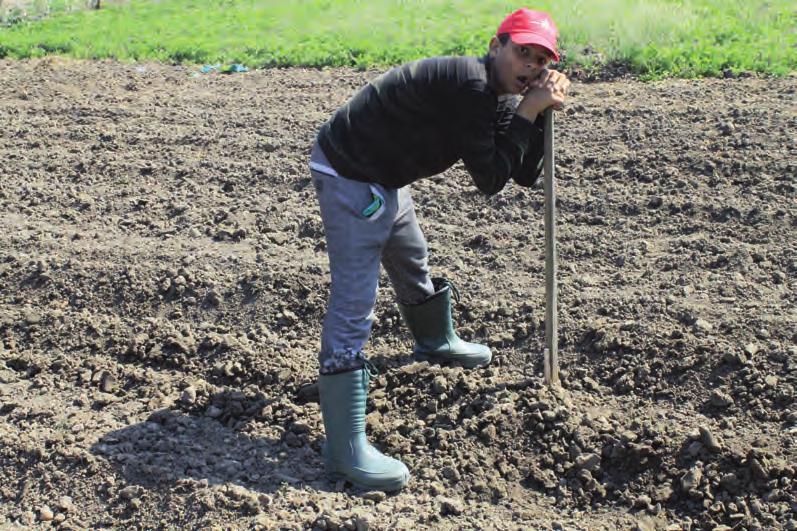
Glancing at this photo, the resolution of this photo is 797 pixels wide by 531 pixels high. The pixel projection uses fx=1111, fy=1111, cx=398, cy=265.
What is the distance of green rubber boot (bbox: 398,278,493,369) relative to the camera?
4.79 m

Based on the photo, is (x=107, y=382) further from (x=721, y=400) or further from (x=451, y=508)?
(x=721, y=400)

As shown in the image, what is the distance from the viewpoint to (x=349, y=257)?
4.11 meters

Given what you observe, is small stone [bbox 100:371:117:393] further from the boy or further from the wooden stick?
the wooden stick

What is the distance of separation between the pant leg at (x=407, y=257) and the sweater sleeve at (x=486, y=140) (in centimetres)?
51

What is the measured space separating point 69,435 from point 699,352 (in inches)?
106

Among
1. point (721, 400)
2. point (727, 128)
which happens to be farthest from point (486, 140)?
point (727, 128)

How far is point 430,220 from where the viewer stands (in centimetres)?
630

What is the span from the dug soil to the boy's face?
1347 millimetres

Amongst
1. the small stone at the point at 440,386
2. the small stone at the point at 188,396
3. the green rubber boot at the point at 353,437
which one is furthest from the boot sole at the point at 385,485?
the small stone at the point at 188,396

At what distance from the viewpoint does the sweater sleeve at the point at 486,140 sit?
12.5 feet

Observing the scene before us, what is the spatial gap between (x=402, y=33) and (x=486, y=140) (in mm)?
6094

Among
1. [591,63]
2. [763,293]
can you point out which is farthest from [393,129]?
[591,63]

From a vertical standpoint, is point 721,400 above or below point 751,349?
below

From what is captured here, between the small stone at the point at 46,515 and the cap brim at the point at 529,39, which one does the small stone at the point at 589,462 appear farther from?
the small stone at the point at 46,515
